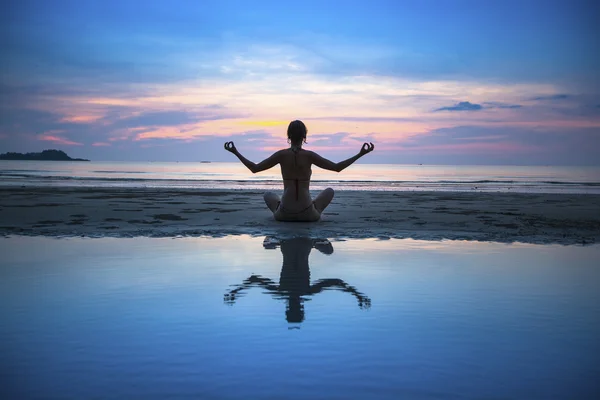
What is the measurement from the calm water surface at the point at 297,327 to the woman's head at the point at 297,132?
172 inches

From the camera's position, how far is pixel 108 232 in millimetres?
9891

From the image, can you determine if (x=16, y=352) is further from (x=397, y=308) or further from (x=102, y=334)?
(x=397, y=308)

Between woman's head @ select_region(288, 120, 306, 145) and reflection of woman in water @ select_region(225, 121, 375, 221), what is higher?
woman's head @ select_region(288, 120, 306, 145)

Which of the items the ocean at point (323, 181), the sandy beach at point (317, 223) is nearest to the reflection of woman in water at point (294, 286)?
the sandy beach at point (317, 223)

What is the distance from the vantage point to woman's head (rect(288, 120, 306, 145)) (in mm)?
10914

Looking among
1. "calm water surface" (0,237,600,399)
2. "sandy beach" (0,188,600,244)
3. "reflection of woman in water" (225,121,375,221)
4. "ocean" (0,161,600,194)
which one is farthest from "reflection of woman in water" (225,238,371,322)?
"ocean" (0,161,600,194)

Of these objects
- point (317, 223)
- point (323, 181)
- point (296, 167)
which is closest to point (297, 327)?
point (296, 167)

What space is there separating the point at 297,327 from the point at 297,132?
24.3 ft

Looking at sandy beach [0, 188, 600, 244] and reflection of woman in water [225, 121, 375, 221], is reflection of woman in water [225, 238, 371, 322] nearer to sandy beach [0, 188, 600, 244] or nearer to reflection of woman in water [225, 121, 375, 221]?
sandy beach [0, 188, 600, 244]

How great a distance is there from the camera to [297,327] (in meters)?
3.91

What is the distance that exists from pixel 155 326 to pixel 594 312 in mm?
3476

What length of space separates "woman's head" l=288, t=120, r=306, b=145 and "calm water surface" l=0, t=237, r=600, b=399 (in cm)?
437

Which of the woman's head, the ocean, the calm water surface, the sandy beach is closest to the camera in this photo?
the calm water surface

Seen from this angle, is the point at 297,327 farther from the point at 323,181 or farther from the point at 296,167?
the point at 323,181
